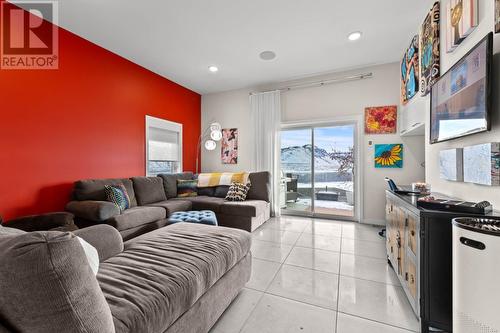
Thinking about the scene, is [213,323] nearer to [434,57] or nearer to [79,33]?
[434,57]

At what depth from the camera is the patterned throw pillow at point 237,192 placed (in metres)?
3.81

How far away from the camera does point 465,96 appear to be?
148 centimetres

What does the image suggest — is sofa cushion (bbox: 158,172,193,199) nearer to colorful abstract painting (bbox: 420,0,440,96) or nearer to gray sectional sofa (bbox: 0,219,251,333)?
gray sectional sofa (bbox: 0,219,251,333)

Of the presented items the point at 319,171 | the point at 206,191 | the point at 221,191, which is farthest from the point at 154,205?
the point at 319,171

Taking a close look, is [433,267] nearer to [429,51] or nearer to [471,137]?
[471,137]

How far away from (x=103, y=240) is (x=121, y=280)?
49 cm

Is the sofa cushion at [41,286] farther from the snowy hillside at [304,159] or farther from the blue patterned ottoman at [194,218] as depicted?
the snowy hillside at [304,159]

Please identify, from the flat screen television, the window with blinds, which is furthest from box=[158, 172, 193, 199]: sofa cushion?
the flat screen television

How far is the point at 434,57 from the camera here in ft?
6.62

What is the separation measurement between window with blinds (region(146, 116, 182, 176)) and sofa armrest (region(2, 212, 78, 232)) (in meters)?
1.72

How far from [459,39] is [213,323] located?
2.79m

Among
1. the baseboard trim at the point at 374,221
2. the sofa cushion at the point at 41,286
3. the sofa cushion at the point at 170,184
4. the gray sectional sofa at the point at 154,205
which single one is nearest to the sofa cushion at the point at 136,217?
the gray sectional sofa at the point at 154,205

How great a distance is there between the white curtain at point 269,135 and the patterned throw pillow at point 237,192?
2.40 ft

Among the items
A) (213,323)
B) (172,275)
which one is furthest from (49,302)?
(213,323)
